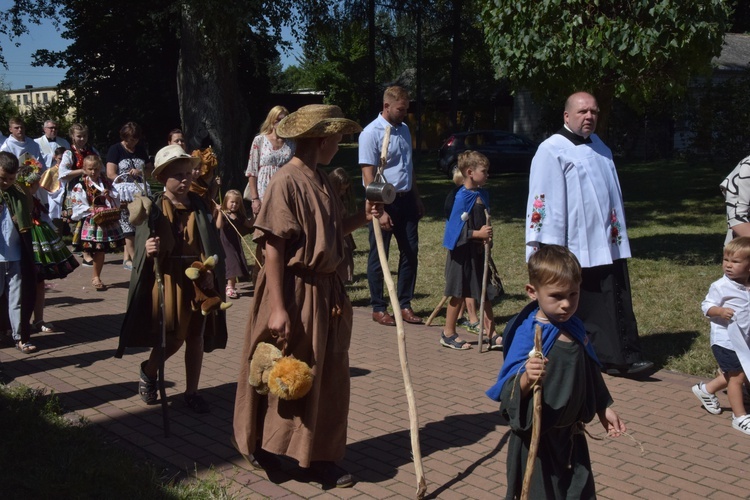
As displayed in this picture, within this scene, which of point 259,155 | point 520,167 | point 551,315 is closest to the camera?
point 551,315

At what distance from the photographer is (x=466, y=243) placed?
7668 millimetres

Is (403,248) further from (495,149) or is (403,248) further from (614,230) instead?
(495,149)

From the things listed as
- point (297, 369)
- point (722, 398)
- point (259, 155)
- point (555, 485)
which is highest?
point (259, 155)

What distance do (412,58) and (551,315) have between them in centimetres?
4697

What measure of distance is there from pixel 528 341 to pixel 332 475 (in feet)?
5.50

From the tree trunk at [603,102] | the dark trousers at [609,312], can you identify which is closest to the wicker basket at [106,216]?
the dark trousers at [609,312]

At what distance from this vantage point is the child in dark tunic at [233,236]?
9367 millimetres

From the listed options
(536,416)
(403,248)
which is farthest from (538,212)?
(536,416)

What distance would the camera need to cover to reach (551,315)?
11.3ft

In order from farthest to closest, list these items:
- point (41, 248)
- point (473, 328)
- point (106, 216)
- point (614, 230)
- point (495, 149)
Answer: point (495, 149)
point (106, 216)
point (473, 328)
point (41, 248)
point (614, 230)


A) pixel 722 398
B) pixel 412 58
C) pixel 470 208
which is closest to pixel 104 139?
pixel 412 58

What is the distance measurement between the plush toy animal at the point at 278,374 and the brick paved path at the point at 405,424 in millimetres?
646

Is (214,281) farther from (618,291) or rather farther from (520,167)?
(520,167)

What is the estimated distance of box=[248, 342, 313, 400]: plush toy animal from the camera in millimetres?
4254
